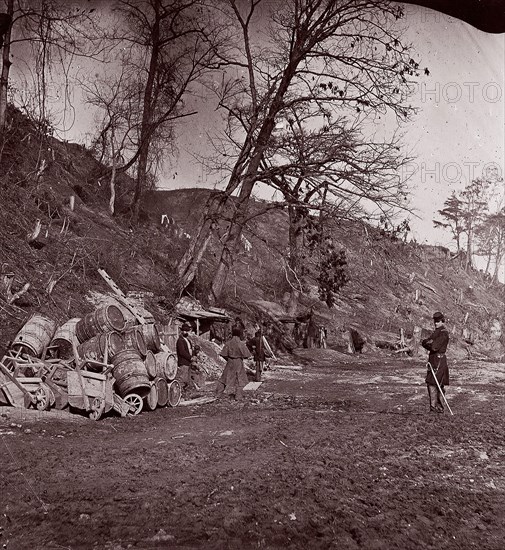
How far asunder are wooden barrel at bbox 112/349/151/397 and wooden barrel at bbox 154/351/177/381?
634mm

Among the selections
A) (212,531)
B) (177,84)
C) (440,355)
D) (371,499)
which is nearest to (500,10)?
(440,355)

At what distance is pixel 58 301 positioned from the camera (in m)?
13.4

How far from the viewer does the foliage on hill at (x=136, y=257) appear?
14523 mm

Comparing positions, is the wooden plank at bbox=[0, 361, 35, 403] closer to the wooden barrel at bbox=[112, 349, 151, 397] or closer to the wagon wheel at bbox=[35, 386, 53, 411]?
the wagon wheel at bbox=[35, 386, 53, 411]

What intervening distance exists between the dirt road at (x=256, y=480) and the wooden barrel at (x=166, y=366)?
85 centimetres

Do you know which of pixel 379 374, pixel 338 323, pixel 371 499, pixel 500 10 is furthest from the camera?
pixel 338 323

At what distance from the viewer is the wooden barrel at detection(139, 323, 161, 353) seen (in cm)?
1080

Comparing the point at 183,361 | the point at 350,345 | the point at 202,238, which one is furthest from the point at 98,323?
the point at 350,345

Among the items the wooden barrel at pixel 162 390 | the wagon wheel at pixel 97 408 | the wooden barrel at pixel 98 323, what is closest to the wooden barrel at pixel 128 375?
the wooden barrel at pixel 162 390

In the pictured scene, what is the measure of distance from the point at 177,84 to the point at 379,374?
58.1 ft

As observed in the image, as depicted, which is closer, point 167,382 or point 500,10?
point 500,10

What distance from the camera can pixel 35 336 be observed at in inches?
394

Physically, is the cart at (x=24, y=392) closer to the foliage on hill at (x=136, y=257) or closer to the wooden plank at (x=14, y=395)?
the wooden plank at (x=14, y=395)

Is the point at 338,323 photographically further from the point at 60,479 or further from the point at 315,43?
the point at 60,479
